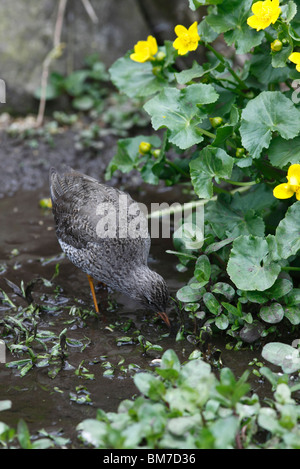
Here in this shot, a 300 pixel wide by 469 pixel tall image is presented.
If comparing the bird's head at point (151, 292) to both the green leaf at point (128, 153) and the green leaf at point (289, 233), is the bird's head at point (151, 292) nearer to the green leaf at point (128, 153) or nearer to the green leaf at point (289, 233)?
the green leaf at point (289, 233)

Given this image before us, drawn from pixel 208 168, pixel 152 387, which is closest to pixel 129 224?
pixel 208 168

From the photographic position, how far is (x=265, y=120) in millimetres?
4152

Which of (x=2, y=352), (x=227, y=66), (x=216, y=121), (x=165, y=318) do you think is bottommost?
(x=165, y=318)

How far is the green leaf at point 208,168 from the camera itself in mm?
4223

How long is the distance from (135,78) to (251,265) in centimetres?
200

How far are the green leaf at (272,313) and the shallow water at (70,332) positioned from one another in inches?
11.5

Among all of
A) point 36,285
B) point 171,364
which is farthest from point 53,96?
point 171,364

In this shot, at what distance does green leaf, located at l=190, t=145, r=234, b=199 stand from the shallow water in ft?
3.32

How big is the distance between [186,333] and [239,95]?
191 centimetres

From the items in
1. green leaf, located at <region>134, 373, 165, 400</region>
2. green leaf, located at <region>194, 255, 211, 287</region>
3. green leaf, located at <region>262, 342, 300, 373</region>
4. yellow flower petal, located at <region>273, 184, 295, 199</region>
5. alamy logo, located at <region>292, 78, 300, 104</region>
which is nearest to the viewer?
green leaf, located at <region>134, 373, 165, 400</region>

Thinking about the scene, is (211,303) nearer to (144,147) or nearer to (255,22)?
(144,147)

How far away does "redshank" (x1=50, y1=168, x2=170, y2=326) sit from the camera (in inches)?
177

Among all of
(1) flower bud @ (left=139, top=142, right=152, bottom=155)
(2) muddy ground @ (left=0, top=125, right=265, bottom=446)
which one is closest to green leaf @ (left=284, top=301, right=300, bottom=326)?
(2) muddy ground @ (left=0, top=125, right=265, bottom=446)

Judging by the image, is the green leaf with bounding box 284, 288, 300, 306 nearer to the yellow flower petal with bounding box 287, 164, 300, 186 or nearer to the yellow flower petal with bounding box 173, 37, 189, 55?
the yellow flower petal with bounding box 287, 164, 300, 186
